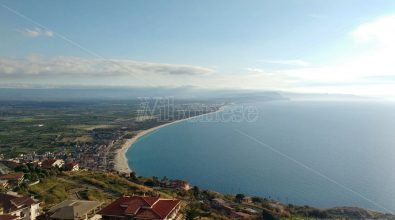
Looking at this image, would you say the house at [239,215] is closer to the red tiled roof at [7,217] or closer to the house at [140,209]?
the house at [140,209]

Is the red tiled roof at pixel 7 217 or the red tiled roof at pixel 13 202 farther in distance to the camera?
the red tiled roof at pixel 13 202

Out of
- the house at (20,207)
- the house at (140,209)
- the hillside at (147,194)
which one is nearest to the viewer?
the house at (140,209)

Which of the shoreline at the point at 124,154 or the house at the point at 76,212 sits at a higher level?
the house at the point at 76,212

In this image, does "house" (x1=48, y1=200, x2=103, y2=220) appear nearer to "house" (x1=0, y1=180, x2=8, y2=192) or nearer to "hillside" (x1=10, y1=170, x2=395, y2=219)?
"hillside" (x1=10, y1=170, x2=395, y2=219)

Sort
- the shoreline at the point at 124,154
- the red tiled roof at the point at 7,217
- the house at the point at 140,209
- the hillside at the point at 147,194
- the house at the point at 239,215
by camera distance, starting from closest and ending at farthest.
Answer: the red tiled roof at the point at 7,217 → the house at the point at 140,209 → the house at the point at 239,215 → the hillside at the point at 147,194 → the shoreline at the point at 124,154

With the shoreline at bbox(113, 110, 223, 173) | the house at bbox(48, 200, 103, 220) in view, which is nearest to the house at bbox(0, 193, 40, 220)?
the house at bbox(48, 200, 103, 220)

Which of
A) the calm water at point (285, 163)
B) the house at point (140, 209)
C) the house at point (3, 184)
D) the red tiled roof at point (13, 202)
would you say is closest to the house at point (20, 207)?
the red tiled roof at point (13, 202)

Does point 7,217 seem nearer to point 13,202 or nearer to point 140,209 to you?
point 13,202
